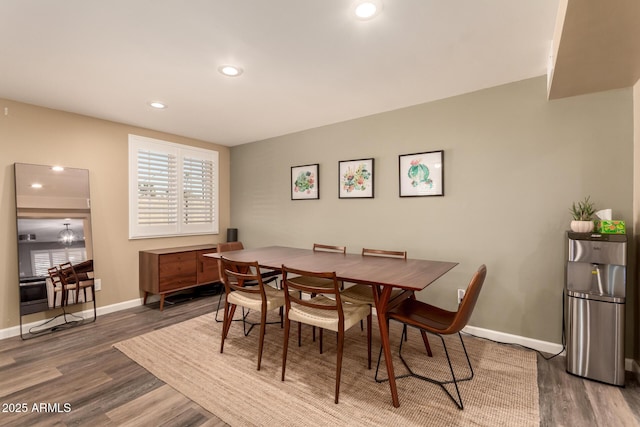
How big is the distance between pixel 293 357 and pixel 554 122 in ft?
9.97

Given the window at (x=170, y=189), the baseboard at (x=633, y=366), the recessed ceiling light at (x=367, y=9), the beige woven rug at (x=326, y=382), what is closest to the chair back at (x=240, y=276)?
the beige woven rug at (x=326, y=382)

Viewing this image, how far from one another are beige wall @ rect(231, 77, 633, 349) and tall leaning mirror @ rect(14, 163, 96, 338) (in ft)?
10.1

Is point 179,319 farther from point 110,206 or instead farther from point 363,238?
point 363,238

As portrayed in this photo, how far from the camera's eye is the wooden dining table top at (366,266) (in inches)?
74.8

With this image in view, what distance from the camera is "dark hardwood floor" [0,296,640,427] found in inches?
70.7

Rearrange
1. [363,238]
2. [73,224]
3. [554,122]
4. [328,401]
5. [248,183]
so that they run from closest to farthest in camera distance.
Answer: [328,401], [554,122], [73,224], [363,238], [248,183]

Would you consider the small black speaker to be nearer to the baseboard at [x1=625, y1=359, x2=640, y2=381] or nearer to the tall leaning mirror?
the tall leaning mirror

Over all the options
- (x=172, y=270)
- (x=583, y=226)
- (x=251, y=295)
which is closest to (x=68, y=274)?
(x=172, y=270)

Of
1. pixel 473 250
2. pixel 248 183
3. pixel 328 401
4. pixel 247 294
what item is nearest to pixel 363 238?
pixel 473 250

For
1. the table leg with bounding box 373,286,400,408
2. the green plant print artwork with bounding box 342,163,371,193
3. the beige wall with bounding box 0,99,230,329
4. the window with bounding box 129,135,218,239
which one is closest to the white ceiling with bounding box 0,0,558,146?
the beige wall with bounding box 0,99,230,329

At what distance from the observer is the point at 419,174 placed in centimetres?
320

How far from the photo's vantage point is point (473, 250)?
2898 millimetres

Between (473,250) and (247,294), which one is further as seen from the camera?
(473,250)

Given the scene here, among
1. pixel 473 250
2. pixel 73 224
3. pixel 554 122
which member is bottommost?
pixel 473 250
